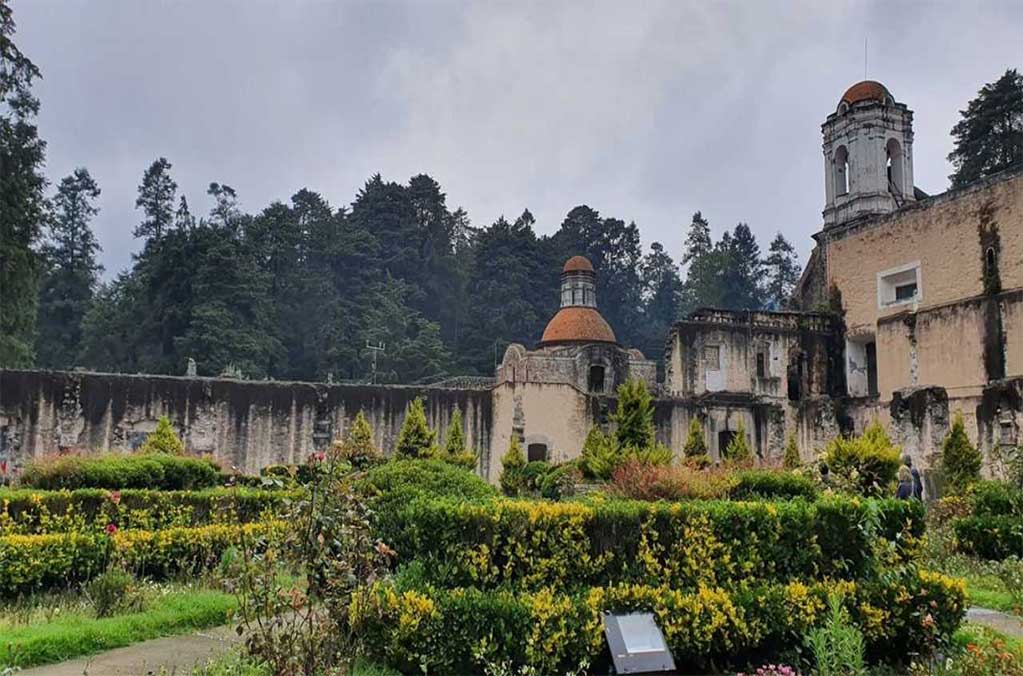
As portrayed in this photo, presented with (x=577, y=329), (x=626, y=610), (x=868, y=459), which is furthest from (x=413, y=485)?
(x=577, y=329)

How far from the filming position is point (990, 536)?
997cm

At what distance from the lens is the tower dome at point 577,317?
3347 centimetres

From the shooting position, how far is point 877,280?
27516mm

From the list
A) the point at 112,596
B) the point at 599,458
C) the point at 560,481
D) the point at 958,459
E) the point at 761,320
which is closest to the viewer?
the point at 112,596

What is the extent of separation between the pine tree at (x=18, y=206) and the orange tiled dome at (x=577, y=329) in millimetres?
18208

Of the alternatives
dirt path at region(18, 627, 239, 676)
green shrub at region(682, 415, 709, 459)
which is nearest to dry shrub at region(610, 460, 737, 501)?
dirt path at region(18, 627, 239, 676)

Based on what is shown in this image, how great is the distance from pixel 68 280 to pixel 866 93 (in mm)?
41150

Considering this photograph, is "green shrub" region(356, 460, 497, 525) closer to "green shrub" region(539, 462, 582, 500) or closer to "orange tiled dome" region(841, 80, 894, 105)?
"green shrub" region(539, 462, 582, 500)

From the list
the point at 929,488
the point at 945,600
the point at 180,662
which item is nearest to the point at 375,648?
the point at 180,662

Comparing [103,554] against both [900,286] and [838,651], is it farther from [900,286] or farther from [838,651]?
[900,286]

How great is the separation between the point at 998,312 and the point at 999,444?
7.20m

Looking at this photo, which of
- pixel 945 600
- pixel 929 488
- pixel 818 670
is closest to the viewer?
pixel 818 670

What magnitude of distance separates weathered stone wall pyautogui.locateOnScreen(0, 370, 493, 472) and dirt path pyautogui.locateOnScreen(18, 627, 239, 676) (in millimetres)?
13775

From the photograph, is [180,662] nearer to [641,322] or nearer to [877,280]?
[877,280]
